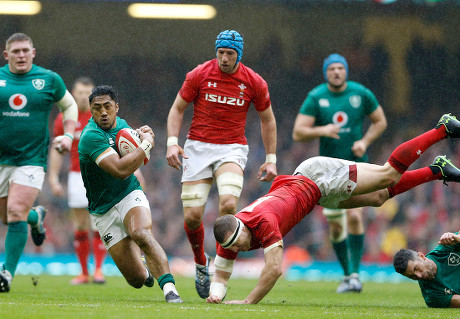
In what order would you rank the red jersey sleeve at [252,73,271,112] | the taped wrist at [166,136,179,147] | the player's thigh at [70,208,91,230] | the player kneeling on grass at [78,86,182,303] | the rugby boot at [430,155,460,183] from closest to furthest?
1. the player kneeling on grass at [78,86,182,303]
2. the rugby boot at [430,155,460,183]
3. the taped wrist at [166,136,179,147]
4. the red jersey sleeve at [252,73,271,112]
5. the player's thigh at [70,208,91,230]

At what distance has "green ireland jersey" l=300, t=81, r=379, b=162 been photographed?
971 centimetres

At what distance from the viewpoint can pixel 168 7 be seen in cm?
1661

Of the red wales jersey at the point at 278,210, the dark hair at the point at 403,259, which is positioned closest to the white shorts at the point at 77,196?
the red wales jersey at the point at 278,210

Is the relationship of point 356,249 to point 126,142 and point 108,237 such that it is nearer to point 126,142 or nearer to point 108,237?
point 108,237

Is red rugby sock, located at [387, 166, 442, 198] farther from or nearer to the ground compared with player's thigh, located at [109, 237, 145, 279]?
farther from the ground

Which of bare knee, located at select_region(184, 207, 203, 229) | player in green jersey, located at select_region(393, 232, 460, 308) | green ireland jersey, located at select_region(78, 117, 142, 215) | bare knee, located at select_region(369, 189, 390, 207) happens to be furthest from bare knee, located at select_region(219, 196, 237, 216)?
player in green jersey, located at select_region(393, 232, 460, 308)

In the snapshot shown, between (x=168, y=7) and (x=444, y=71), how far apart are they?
7.70 metres

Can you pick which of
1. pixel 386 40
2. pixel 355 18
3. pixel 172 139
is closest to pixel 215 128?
pixel 172 139

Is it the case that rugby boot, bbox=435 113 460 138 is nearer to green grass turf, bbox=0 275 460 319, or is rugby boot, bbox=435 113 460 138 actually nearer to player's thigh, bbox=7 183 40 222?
green grass turf, bbox=0 275 460 319

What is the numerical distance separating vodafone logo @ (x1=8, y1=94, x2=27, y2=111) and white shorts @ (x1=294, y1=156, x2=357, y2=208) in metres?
3.12

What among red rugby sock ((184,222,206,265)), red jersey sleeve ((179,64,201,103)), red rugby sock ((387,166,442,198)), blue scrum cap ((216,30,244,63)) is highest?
blue scrum cap ((216,30,244,63))

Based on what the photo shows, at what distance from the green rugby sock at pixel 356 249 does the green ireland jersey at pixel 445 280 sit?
294 centimetres

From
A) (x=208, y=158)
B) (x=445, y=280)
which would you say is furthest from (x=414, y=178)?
(x=208, y=158)

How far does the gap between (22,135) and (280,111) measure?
40.1ft
